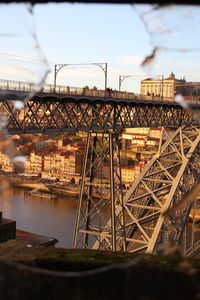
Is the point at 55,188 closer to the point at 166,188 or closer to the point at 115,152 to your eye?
the point at 166,188

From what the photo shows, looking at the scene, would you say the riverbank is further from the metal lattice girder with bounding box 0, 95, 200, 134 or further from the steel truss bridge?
the metal lattice girder with bounding box 0, 95, 200, 134

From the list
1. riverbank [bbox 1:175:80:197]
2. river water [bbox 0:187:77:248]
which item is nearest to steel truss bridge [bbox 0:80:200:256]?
river water [bbox 0:187:77:248]

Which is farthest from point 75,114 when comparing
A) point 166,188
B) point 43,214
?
point 43,214

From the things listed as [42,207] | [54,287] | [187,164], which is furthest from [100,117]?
[42,207]

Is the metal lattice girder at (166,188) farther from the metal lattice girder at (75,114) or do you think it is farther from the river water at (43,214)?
the river water at (43,214)

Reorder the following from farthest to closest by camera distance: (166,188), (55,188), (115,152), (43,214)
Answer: (55,188) → (43,214) → (166,188) → (115,152)

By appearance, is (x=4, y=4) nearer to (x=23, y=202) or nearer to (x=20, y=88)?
(x=20, y=88)
